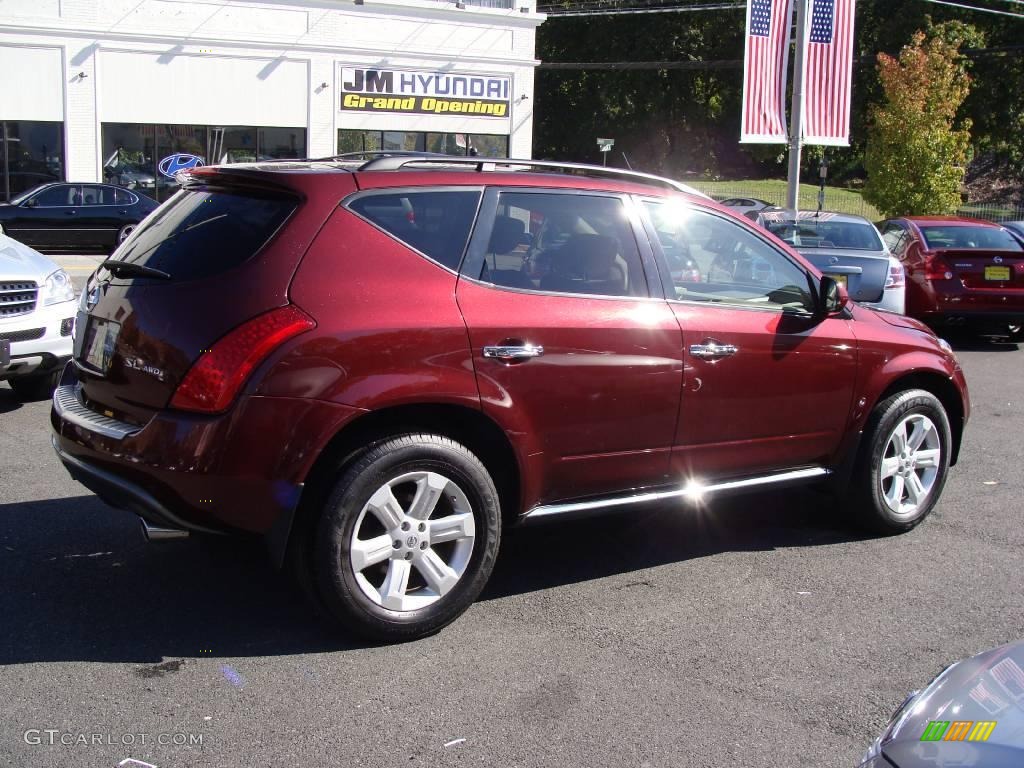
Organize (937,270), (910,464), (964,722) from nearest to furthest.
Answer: (964,722) < (910,464) < (937,270)

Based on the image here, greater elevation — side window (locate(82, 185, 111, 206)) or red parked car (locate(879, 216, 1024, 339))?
side window (locate(82, 185, 111, 206))

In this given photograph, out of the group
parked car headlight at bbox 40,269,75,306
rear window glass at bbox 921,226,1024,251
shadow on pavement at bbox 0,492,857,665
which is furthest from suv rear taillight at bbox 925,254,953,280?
parked car headlight at bbox 40,269,75,306

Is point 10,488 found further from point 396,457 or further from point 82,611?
point 396,457

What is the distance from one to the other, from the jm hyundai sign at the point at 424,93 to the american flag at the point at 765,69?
11270 millimetres

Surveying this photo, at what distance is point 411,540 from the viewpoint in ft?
14.4

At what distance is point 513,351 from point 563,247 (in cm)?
62

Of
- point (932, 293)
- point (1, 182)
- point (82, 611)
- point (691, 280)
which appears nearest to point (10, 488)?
point (82, 611)

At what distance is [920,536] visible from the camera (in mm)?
5992

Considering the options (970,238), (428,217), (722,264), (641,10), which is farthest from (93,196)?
(641,10)

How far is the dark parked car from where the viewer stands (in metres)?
21.4

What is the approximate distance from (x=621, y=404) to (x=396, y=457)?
109 centimetres

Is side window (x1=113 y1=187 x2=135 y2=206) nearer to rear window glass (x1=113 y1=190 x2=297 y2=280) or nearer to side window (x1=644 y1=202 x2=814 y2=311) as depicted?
rear window glass (x1=113 y1=190 x2=297 y2=280)

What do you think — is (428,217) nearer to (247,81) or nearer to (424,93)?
(247,81)

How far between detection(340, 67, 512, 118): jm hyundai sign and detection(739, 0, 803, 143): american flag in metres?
11.3
